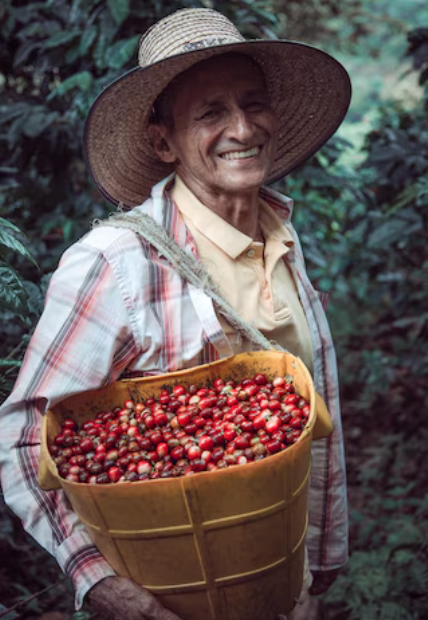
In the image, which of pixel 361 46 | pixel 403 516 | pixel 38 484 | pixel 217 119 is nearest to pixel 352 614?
pixel 403 516

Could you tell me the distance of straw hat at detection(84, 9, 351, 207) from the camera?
171 cm

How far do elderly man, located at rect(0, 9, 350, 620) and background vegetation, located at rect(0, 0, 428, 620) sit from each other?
0.75 ft

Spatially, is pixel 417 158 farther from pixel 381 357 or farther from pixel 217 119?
pixel 217 119

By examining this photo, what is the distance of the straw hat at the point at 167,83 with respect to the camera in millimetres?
1709

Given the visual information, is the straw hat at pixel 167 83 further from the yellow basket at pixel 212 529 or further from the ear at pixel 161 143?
the yellow basket at pixel 212 529

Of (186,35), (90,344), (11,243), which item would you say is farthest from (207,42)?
(90,344)

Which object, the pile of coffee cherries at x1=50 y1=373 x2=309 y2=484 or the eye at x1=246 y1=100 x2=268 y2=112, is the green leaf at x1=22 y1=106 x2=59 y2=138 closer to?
the eye at x1=246 y1=100 x2=268 y2=112

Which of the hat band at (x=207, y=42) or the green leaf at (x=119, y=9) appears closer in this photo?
the hat band at (x=207, y=42)

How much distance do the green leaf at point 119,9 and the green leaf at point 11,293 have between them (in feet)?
4.37

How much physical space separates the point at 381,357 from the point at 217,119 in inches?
133

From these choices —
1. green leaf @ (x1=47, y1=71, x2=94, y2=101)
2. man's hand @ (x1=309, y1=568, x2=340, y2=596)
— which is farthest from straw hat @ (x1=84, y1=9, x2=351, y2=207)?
man's hand @ (x1=309, y1=568, x2=340, y2=596)

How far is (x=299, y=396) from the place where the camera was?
1.50 metres

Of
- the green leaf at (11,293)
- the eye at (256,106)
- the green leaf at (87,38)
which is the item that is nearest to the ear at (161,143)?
the eye at (256,106)

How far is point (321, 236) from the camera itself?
3.98m
